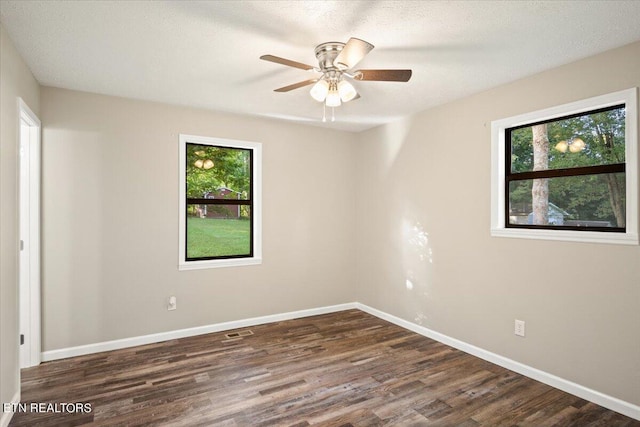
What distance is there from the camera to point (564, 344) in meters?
2.82

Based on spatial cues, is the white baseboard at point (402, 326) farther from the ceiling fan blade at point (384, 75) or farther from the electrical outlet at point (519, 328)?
the ceiling fan blade at point (384, 75)

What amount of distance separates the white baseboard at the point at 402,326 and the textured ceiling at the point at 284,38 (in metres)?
2.44

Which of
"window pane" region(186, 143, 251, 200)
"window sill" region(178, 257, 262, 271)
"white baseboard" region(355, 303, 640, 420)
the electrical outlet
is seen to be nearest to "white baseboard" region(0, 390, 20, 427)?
"window sill" region(178, 257, 262, 271)

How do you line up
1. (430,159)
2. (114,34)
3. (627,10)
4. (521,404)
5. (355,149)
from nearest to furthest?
(627,10) → (114,34) → (521,404) → (430,159) → (355,149)

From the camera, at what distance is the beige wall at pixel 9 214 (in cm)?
224

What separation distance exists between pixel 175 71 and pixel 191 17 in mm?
917

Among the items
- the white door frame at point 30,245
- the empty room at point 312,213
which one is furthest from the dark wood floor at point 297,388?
the white door frame at point 30,245

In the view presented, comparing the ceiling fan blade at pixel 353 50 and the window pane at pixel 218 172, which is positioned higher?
the ceiling fan blade at pixel 353 50

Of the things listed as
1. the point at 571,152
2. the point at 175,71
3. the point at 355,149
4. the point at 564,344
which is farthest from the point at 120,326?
the point at 571,152

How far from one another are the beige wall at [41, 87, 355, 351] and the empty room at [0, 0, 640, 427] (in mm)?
21

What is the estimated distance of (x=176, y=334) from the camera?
12.8ft

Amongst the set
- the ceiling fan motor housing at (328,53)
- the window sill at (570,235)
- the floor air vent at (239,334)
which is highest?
the ceiling fan motor housing at (328,53)

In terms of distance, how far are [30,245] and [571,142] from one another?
181 inches

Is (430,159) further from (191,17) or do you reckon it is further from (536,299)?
(191,17)
